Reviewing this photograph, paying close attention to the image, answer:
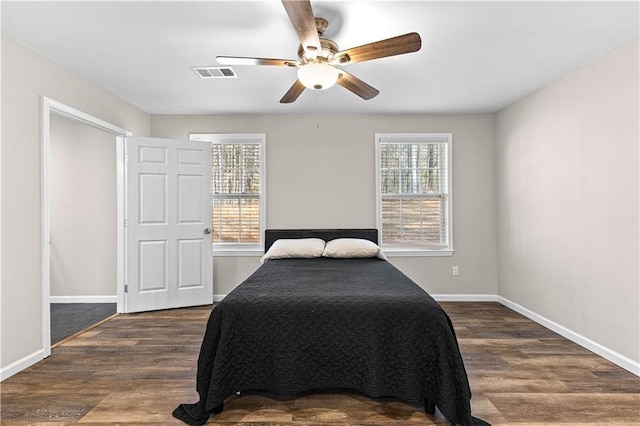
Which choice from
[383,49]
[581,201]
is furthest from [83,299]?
[581,201]

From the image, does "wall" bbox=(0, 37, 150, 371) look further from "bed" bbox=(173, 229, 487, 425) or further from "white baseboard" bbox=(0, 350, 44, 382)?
"bed" bbox=(173, 229, 487, 425)

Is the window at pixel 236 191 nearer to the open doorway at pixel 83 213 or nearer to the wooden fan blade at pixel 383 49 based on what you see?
the open doorway at pixel 83 213

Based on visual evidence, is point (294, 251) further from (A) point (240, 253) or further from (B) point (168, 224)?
(B) point (168, 224)

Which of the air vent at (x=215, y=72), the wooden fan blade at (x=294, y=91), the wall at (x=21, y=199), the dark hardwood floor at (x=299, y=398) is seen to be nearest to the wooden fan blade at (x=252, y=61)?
the wooden fan blade at (x=294, y=91)

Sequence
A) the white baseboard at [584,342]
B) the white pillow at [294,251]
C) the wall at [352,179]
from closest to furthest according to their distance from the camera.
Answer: the white baseboard at [584,342] < the white pillow at [294,251] < the wall at [352,179]

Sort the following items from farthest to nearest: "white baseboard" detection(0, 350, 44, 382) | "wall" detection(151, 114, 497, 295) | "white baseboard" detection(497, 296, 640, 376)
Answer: "wall" detection(151, 114, 497, 295) < "white baseboard" detection(497, 296, 640, 376) < "white baseboard" detection(0, 350, 44, 382)

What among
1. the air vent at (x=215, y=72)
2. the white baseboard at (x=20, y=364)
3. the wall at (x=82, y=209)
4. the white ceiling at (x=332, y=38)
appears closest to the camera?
the white ceiling at (x=332, y=38)

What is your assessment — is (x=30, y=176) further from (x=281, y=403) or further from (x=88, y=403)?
(x=281, y=403)

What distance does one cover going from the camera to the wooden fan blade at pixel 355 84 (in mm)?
2500

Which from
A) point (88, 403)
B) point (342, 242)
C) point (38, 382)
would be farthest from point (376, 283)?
point (38, 382)

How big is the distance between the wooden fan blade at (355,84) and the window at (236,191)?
7.17ft

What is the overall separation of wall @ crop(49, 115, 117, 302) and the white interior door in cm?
68

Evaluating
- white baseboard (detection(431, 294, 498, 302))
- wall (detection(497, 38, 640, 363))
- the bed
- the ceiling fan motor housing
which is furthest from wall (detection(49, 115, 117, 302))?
wall (detection(497, 38, 640, 363))

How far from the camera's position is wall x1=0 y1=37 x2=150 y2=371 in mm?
2537
